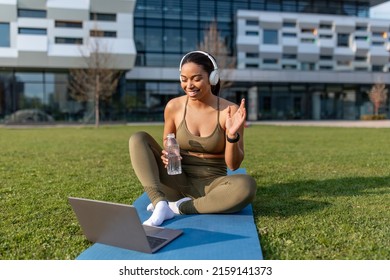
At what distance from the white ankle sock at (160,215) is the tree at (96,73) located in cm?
2409

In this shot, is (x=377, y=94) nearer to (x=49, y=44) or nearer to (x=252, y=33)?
(x=252, y=33)

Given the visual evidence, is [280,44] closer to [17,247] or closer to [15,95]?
[15,95]

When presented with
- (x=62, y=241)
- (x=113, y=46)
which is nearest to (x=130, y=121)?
(x=113, y=46)

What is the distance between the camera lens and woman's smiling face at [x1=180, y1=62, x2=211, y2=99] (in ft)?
12.9

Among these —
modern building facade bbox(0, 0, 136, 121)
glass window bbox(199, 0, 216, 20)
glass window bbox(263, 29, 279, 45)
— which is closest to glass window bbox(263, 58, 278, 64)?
glass window bbox(263, 29, 279, 45)

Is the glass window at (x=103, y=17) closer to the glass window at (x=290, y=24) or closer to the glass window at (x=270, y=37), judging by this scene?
the glass window at (x=270, y=37)

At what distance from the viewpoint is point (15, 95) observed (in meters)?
32.3

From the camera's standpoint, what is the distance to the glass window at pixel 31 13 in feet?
99.2

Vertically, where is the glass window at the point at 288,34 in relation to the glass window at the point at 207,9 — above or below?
below

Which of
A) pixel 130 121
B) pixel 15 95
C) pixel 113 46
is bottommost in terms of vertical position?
pixel 130 121

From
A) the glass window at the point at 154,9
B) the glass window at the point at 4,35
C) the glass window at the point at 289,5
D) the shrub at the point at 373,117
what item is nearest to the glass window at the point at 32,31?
the glass window at the point at 4,35

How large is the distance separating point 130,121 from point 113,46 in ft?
24.2

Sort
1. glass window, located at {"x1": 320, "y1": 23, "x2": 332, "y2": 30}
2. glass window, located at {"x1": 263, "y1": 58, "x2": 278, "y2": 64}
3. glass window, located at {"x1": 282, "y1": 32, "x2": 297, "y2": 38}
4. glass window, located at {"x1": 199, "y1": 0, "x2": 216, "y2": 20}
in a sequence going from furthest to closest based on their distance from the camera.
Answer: glass window, located at {"x1": 320, "y1": 23, "x2": 332, "y2": 30}, glass window, located at {"x1": 282, "y1": 32, "x2": 297, "y2": 38}, glass window, located at {"x1": 263, "y1": 58, "x2": 278, "y2": 64}, glass window, located at {"x1": 199, "y1": 0, "x2": 216, "y2": 20}

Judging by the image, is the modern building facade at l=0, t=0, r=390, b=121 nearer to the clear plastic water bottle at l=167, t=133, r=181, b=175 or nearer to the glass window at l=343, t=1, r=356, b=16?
the glass window at l=343, t=1, r=356, b=16
